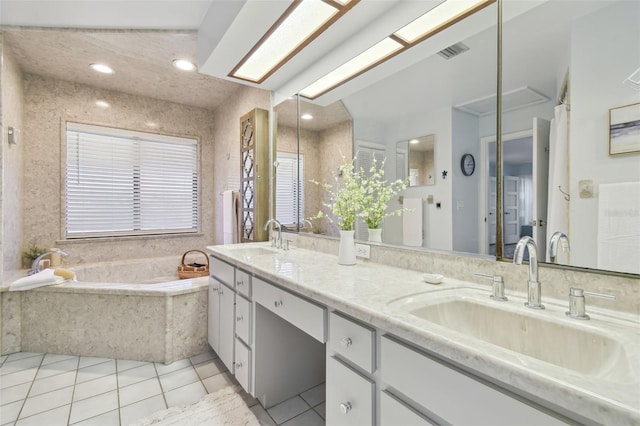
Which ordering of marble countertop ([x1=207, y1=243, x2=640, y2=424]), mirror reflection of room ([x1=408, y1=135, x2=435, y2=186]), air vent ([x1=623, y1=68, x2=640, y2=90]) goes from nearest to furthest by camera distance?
marble countertop ([x1=207, y1=243, x2=640, y2=424]) < air vent ([x1=623, y1=68, x2=640, y2=90]) < mirror reflection of room ([x1=408, y1=135, x2=435, y2=186])

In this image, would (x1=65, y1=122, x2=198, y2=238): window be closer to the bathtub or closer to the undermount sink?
the bathtub

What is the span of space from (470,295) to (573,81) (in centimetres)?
81

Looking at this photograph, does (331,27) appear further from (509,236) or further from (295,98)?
(509,236)

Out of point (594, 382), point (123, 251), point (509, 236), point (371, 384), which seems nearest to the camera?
point (594, 382)

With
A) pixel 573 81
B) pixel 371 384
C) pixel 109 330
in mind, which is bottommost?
pixel 109 330

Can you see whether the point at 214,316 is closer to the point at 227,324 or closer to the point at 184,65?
the point at 227,324

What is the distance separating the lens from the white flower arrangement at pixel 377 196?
1.62 metres

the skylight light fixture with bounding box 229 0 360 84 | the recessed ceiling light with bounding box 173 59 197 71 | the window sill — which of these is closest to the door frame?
the skylight light fixture with bounding box 229 0 360 84

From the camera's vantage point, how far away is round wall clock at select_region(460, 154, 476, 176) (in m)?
1.29

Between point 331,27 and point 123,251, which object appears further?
point 123,251

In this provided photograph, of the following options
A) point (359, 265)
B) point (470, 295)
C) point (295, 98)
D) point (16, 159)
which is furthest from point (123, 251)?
point (470, 295)

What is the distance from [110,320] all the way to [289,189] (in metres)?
1.76

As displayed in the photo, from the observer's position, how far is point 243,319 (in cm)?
178

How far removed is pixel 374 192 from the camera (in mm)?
1696
